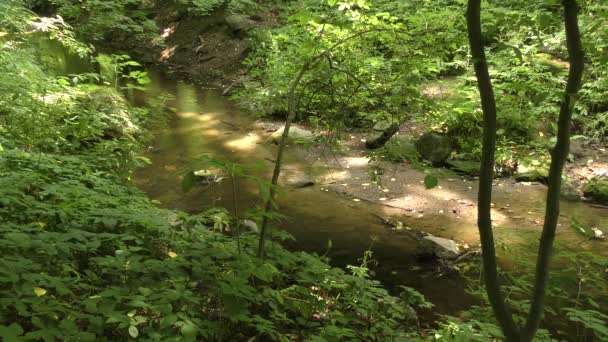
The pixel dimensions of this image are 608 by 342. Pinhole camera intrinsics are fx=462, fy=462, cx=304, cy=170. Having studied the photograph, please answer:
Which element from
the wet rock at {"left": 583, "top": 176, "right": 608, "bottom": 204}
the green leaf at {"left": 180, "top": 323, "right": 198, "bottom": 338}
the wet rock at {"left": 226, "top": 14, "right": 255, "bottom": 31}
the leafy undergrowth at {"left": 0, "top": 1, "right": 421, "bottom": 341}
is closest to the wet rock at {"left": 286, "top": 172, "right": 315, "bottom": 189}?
the leafy undergrowth at {"left": 0, "top": 1, "right": 421, "bottom": 341}

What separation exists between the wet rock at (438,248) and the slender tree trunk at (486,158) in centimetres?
359

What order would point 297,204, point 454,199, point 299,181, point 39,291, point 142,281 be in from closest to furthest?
point 39,291 < point 142,281 < point 297,204 < point 454,199 < point 299,181

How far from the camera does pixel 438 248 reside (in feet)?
18.4

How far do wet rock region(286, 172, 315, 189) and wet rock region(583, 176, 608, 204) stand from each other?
4465 millimetres

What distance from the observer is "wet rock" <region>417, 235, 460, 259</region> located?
5.59 metres

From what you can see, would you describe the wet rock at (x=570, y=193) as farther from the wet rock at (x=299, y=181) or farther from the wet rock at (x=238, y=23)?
the wet rock at (x=238, y=23)

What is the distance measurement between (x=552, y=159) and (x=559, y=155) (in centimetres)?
3

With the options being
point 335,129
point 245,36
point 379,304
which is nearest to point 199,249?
point 335,129

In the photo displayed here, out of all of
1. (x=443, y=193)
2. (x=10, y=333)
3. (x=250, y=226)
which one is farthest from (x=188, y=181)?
(x=443, y=193)

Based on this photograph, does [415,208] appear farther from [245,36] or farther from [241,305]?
[245,36]

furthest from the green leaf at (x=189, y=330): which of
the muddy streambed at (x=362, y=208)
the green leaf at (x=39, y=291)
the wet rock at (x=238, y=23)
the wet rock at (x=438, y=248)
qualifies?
the wet rock at (x=238, y=23)

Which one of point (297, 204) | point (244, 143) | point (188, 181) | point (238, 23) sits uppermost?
point (238, 23)

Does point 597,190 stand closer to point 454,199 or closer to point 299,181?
point 454,199

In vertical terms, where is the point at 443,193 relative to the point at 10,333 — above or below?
below
